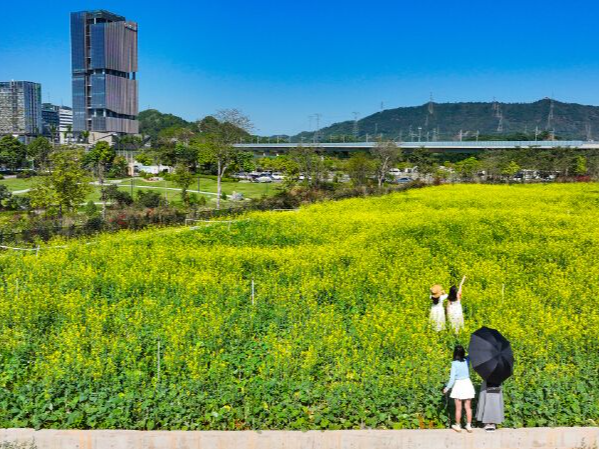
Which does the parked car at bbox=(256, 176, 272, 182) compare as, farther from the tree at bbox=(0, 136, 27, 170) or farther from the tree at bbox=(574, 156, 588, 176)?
the tree at bbox=(574, 156, 588, 176)

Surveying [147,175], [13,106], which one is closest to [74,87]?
[13,106]

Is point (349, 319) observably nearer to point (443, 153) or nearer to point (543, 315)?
point (543, 315)

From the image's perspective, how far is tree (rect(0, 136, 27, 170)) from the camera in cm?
6769

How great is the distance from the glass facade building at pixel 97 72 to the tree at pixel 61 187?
127m

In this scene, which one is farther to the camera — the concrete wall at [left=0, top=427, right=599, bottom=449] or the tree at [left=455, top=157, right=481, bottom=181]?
the tree at [left=455, top=157, right=481, bottom=181]

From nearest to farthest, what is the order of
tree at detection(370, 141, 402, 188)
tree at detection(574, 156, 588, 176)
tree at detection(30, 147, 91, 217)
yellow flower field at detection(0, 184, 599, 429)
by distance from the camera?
yellow flower field at detection(0, 184, 599, 429) → tree at detection(30, 147, 91, 217) → tree at detection(370, 141, 402, 188) → tree at detection(574, 156, 588, 176)

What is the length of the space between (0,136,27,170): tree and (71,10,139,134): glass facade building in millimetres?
70076

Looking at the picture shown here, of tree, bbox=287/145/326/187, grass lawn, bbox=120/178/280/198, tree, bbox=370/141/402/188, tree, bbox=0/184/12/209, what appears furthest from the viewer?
tree, bbox=370/141/402/188

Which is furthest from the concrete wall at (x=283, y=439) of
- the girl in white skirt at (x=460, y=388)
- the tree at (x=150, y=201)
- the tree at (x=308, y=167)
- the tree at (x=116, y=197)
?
the tree at (x=308, y=167)

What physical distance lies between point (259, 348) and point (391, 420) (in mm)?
3077

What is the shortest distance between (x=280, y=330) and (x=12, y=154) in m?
67.7

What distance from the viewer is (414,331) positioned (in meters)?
11.0

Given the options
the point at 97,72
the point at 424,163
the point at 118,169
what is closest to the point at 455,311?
the point at 424,163

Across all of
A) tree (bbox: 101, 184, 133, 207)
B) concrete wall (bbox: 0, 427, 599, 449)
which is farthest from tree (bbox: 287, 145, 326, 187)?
concrete wall (bbox: 0, 427, 599, 449)
